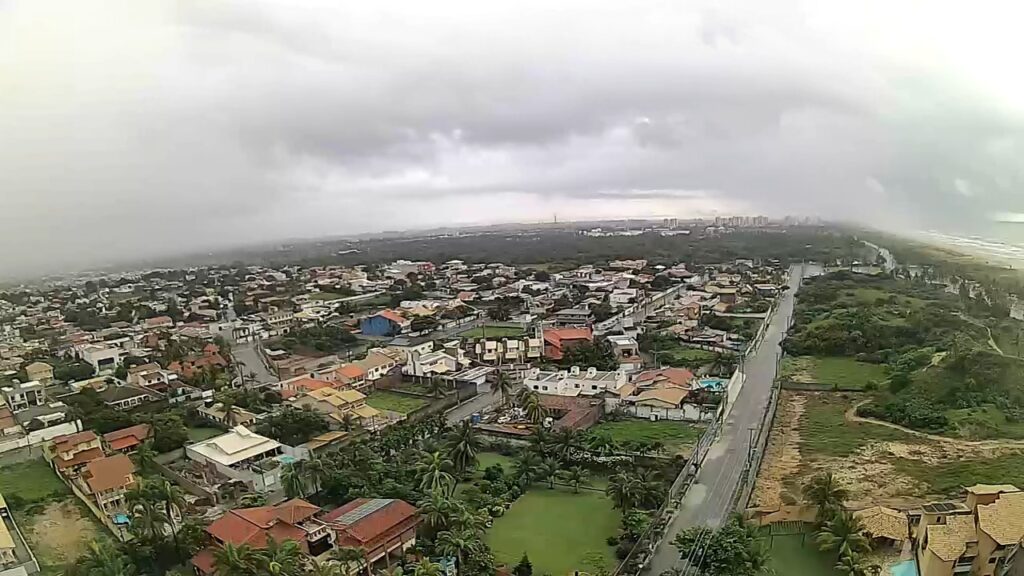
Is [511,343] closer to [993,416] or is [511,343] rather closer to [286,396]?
[286,396]

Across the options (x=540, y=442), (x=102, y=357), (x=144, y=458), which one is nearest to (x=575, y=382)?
(x=540, y=442)

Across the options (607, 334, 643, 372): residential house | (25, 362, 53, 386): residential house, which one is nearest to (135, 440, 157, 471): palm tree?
(25, 362, 53, 386): residential house

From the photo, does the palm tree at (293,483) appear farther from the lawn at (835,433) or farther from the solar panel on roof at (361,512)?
the lawn at (835,433)

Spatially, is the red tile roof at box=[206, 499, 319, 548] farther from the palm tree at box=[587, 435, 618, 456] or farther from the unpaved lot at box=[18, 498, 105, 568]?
the palm tree at box=[587, 435, 618, 456]

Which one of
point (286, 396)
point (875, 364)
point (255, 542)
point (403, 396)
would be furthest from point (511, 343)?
point (255, 542)

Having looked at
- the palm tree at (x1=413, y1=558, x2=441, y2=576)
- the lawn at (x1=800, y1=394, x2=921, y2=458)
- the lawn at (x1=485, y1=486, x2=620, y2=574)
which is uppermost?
the palm tree at (x1=413, y1=558, x2=441, y2=576)

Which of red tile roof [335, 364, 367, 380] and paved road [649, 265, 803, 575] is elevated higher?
red tile roof [335, 364, 367, 380]

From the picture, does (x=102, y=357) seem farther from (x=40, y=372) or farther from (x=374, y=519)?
(x=374, y=519)
